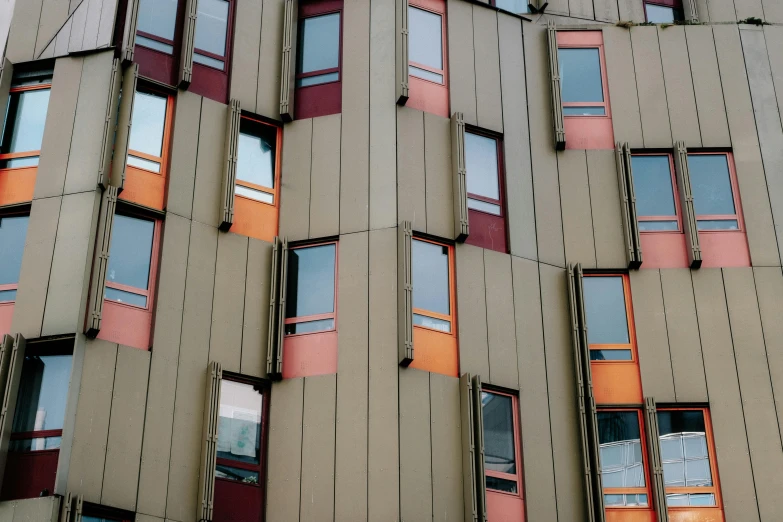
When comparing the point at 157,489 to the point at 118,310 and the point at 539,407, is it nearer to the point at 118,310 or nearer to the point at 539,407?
the point at 118,310

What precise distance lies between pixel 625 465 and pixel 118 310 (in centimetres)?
1200

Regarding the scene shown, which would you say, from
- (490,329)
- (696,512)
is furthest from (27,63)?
(696,512)

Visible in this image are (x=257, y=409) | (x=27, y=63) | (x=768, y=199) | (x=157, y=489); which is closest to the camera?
(x=157, y=489)

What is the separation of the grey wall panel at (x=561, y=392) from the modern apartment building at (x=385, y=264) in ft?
0.22

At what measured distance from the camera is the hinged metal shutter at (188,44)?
27.8 meters

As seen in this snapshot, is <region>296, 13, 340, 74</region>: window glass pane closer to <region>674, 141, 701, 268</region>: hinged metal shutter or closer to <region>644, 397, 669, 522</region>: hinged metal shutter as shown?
<region>674, 141, 701, 268</region>: hinged metal shutter

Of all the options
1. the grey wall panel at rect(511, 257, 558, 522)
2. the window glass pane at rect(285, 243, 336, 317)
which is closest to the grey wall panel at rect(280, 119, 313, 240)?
the window glass pane at rect(285, 243, 336, 317)

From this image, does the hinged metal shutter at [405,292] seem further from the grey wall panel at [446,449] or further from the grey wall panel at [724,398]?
the grey wall panel at [724,398]

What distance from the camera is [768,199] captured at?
97.2ft

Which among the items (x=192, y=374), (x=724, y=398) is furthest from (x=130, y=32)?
(x=724, y=398)

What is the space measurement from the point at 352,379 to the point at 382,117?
6.84 metres

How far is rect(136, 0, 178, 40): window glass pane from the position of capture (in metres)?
28.2

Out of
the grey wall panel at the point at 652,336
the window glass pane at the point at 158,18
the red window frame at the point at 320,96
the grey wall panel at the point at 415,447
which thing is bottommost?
the grey wall panel at the point at 415,447

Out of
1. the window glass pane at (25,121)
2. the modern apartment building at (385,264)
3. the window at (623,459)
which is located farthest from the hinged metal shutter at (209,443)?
the window at (623,459)
